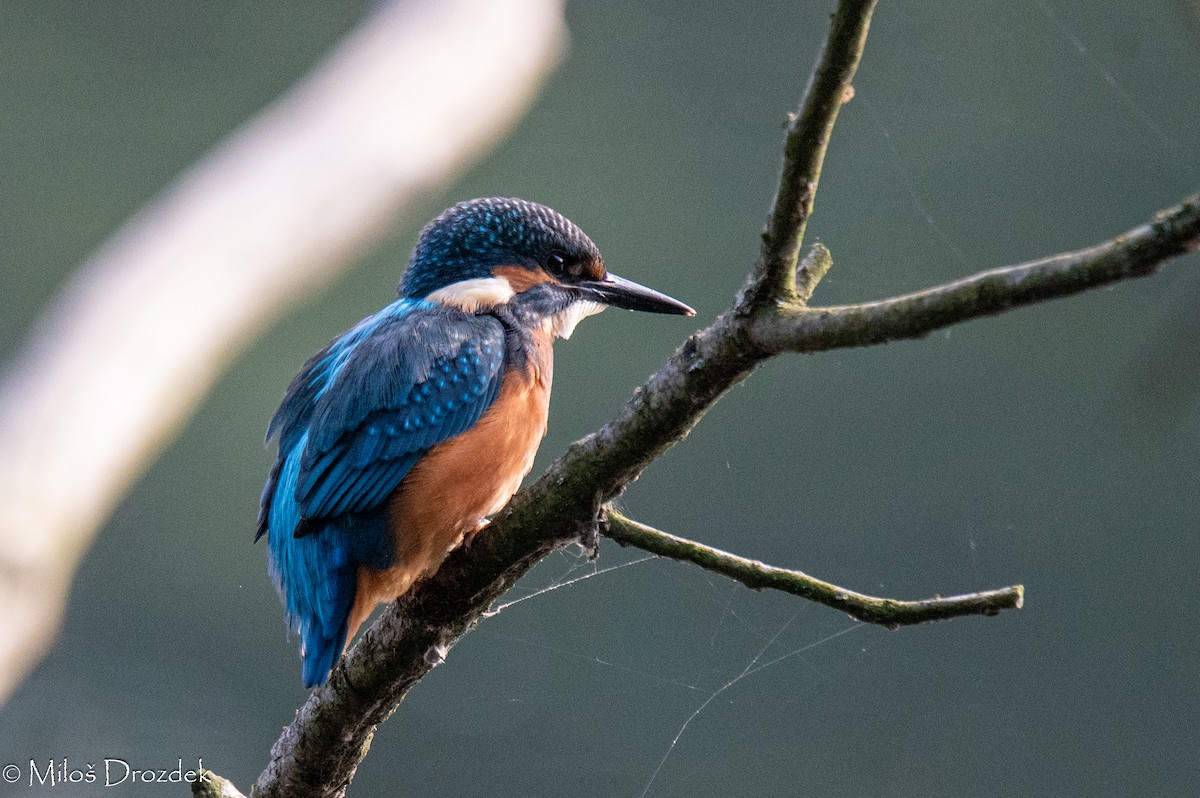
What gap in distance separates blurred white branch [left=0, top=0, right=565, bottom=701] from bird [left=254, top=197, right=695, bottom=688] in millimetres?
1105

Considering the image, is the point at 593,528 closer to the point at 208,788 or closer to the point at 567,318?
the point at 208,788

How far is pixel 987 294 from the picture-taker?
2.93 feet

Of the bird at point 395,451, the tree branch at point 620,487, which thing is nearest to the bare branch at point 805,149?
the tree branch at point 620,487

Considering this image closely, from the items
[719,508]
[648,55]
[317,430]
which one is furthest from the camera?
[648,55]

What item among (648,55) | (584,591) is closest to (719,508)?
(584,591)

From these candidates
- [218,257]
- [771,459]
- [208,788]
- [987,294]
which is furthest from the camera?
[771,459]

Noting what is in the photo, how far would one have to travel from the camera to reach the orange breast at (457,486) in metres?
1.56

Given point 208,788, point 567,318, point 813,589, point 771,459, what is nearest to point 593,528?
point 813,589

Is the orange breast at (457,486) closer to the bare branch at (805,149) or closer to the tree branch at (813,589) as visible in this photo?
the tree branch at (813,589)

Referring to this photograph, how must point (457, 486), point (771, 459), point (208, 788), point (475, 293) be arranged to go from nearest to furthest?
point (208, 788) < point (457, 486) < point (475, 293) < point (771, 459)

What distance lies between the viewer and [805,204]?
40.4 inches

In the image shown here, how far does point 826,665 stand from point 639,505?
2.94 ft

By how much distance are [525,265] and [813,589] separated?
34.9 inches

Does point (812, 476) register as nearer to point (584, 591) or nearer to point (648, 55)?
point (584, 591)
